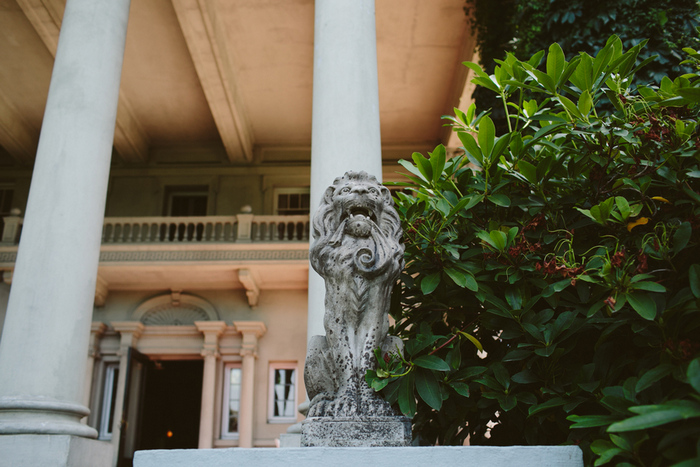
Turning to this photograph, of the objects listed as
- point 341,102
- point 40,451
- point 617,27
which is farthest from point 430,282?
point 617,27

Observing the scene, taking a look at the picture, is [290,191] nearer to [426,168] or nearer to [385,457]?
[426,168]

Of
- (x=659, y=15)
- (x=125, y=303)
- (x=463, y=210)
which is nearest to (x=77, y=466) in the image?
(x=463, y=210)

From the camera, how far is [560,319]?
2316mm

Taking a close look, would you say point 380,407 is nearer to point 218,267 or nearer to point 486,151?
point 486,151

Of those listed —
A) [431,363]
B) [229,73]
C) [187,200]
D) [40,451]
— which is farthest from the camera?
[187,200]

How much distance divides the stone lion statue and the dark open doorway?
55.6ft

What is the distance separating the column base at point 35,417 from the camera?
4729 millimetres

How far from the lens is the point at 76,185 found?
5.75 metres

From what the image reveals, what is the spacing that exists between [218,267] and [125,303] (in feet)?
9.40

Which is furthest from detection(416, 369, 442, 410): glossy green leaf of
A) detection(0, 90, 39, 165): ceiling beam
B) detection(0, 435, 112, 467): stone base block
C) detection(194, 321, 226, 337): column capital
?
detection(0, 90, 39, 165): ceiling beam

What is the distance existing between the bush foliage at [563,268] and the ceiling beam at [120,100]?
10.4 metres

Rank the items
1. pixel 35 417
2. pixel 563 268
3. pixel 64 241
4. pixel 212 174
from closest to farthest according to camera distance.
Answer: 1. pixel 563 268
2. pixel 35 417
3. pixel 64 241
4. pixel 212 174

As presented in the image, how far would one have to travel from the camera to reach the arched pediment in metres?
13.6

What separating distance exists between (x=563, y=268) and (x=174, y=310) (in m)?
12.9
